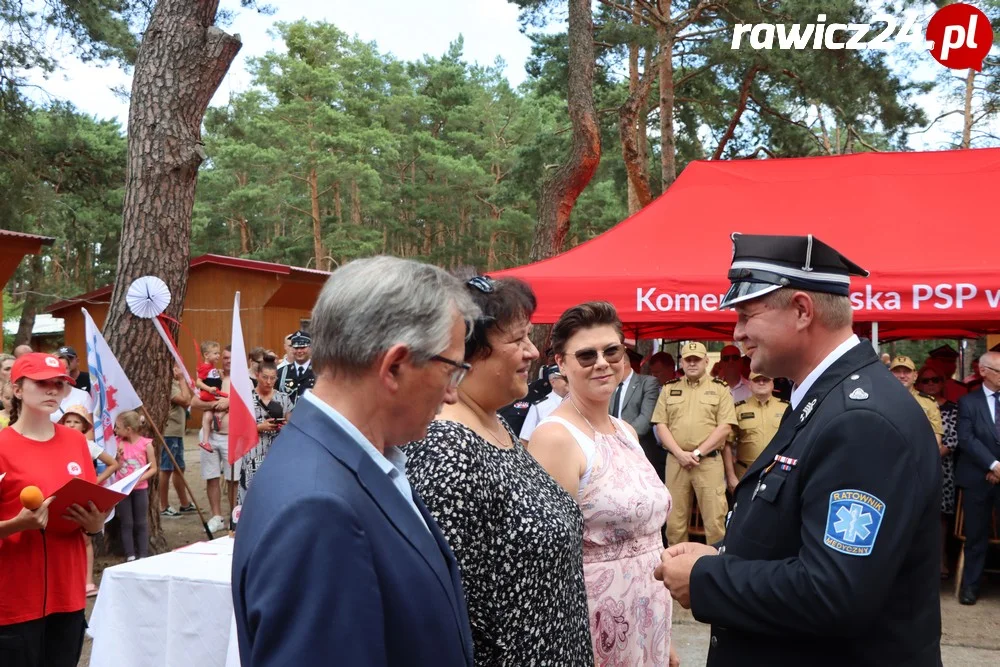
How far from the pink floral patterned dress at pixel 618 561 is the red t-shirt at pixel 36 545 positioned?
6.81 feet

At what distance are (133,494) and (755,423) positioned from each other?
534 cm

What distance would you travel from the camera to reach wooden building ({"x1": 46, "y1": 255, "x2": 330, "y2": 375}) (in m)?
19.4

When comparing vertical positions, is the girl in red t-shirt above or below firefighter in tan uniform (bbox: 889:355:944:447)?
below

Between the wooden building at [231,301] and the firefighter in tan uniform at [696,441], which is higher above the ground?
the wooden building at [231,301]

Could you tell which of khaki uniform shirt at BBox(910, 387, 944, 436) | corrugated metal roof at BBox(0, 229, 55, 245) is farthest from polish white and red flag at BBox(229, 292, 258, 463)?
corrugated metal roof at BBox(0, 229, 55, 245)

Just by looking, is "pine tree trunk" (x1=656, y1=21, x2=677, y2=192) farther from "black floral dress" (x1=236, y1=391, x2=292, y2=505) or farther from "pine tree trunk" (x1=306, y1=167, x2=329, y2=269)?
"pine tree trunk" (x1=306, y1=167, x2=329, y2=269)

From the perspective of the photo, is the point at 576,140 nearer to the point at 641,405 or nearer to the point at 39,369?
the point at 641,405

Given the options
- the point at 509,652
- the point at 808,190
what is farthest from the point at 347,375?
the point at 808,190

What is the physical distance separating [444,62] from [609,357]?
38.0 metres

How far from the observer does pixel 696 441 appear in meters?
7.26

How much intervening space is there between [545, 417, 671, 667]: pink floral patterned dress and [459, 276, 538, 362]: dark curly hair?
60 centimetres

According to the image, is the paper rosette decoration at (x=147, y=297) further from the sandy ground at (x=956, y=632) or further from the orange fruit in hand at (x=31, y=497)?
the orange fruit in hand at (x=31, y=497)

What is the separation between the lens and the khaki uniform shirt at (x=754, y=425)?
24.7 feet

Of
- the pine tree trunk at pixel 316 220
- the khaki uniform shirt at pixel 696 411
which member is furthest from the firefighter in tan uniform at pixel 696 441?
the pine tree trunk at pixel 316 220
